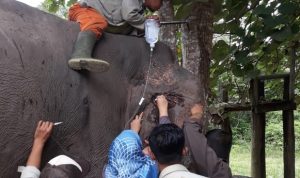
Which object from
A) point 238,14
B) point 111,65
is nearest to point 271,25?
point 238,14

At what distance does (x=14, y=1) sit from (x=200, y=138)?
1412 mm

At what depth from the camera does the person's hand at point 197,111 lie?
10.9ft

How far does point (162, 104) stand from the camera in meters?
3.25

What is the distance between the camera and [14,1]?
9.72 ft

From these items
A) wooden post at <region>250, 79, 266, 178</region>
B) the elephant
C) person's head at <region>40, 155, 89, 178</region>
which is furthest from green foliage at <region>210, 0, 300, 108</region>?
person's head at <region>40, 155, 89, 178</region>

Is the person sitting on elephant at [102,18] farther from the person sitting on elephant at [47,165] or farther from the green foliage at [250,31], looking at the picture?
the green foliage at [250,31]

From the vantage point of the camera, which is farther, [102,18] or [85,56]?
[102,18]

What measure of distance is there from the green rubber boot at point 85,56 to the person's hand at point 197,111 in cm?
75

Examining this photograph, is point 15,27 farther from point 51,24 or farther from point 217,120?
point 217,120

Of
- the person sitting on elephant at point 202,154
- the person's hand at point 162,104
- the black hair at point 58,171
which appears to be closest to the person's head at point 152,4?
the person's hand at point 162,104

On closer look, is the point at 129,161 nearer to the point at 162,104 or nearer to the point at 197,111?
the point at 162,104

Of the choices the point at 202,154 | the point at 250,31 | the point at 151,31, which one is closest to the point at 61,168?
A: the point at 202,154

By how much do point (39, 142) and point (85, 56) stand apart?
604 mm

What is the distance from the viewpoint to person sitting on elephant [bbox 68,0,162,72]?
3.04 meters
